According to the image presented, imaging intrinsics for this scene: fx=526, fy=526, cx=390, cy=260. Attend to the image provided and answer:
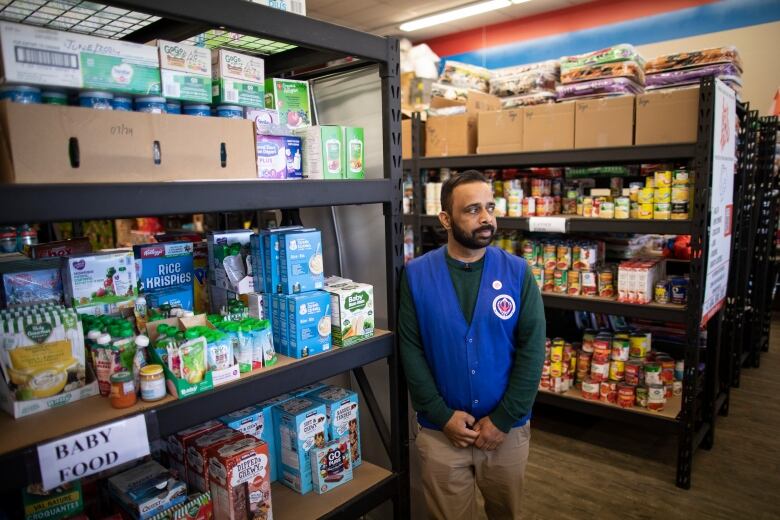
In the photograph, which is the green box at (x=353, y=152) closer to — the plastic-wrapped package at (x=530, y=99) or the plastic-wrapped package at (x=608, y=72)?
the plastic-wrapped package at (x=608, y=72)

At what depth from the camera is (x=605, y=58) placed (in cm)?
332

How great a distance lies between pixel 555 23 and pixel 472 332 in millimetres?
7410

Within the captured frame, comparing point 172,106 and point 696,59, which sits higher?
point 696,59

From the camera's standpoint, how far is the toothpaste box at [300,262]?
5.27ft

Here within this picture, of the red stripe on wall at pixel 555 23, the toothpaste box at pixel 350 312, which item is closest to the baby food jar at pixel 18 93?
the toothpaste box at pixel 350 312

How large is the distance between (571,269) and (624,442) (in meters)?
1.21

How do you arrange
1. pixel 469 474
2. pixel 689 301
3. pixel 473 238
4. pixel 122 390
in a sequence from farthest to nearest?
pixel 689 301, pixel 469 474, pixel 473 238, pixel 122 390

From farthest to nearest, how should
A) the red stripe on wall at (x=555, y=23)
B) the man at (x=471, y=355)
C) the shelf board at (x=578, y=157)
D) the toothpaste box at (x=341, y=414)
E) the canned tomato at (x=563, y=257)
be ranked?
1. the red stripe on wall at (x=555, y=23)
2. the canned tomato at (x=563, y=257)
3. the shelf board at (x=578, y=157)
4. the man at (x=471, y=355)
5. the toothpaste box at (x=341, y=414)

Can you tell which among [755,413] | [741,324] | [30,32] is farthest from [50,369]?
[741,324]

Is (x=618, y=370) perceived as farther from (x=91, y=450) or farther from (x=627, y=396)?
(x=91, y=450)

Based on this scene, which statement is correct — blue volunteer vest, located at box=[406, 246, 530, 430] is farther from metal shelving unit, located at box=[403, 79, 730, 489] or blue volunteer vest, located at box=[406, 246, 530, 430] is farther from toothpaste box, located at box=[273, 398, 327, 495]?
metal shelving unit, located at box=[403, 79, 730, 489]

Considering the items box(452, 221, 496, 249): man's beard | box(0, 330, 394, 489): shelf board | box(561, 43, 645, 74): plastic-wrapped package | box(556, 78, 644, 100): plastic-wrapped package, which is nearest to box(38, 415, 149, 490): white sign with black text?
box(0, 330, 394, 489): shelf board

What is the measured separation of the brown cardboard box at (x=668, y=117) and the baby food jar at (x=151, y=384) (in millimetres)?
2824

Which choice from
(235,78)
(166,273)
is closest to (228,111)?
(235,78)
